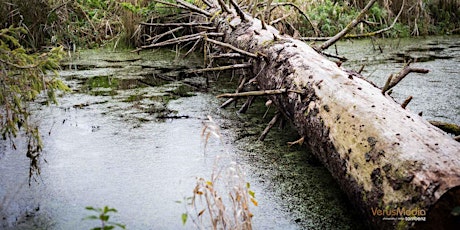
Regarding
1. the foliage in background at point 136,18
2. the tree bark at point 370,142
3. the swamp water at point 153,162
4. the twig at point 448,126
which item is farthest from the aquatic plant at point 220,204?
the foliage in background at point 136,18

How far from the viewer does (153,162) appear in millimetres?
2275

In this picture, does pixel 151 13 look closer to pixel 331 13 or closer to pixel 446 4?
pixel 331 13

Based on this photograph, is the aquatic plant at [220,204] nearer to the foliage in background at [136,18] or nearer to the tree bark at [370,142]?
the tree bark at [370,142]

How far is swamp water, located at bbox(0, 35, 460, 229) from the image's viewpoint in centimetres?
175

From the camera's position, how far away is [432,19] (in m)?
7.14

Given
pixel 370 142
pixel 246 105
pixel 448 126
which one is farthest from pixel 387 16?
pixel 370 142

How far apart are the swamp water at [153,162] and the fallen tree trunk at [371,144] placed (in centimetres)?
18

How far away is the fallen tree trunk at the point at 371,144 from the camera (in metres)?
1.32

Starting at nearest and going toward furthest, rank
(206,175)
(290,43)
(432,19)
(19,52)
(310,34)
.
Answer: (19,52)
(206,175)
(290,43)
(310,34)
(432,19)

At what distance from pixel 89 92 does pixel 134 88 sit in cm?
36

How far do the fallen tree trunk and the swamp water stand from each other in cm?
18

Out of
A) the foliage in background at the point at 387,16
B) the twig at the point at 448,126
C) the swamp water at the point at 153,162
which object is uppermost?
the foliage in background at the point at 387,16

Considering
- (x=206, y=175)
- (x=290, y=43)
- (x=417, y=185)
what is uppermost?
(x=290, y=43)

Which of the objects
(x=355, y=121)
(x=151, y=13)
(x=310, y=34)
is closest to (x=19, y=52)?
(x=355, y=121)
